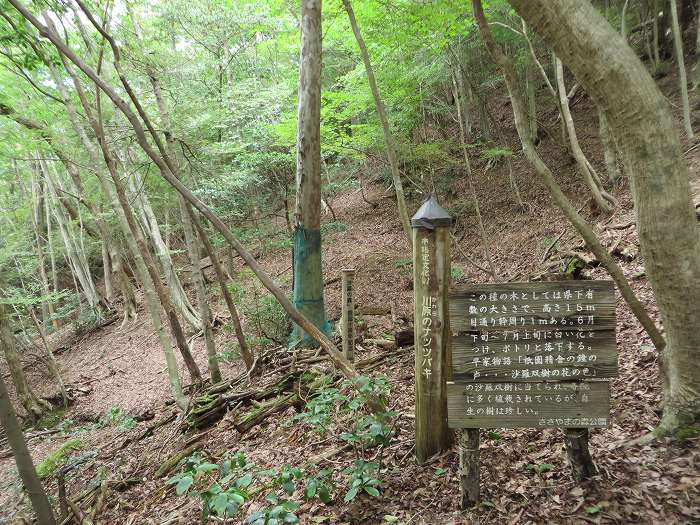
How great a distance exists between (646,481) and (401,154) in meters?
10.3

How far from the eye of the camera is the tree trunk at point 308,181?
6820mm

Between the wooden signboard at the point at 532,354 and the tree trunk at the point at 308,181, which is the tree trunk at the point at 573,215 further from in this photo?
the tree trunk at the point at 308,181

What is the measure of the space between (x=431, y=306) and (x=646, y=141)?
68.7 inches

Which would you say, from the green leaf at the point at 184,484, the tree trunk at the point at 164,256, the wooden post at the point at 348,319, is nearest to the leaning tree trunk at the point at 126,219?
the wooden post at the point at 348,319

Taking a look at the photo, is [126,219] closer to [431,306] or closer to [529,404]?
[431,306]

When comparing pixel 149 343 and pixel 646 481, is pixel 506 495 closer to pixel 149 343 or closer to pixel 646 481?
pixel 646 481

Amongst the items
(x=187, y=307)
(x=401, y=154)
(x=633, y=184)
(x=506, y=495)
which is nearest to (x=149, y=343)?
(x=187, y=307)

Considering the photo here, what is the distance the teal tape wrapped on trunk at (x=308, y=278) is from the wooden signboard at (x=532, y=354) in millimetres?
4623

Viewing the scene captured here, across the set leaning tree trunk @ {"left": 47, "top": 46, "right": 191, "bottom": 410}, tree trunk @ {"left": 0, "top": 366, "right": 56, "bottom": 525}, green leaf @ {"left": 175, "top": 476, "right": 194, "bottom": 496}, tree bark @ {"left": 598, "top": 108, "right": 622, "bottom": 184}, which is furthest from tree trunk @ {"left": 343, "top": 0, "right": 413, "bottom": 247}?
tree bark @ {"left": 598, "top": 108, "right": 622, "bottom": 184}

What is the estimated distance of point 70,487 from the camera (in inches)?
231

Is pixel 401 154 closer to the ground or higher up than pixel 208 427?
higher up

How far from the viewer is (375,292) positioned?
10922 millimetres

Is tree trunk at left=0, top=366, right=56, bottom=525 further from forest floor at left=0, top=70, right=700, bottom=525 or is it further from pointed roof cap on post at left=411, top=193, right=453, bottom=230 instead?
pointed roof cap on post at left=411, top=193, right=453, bottom=230

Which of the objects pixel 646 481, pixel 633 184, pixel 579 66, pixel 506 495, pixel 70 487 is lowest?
pixel 70 487
